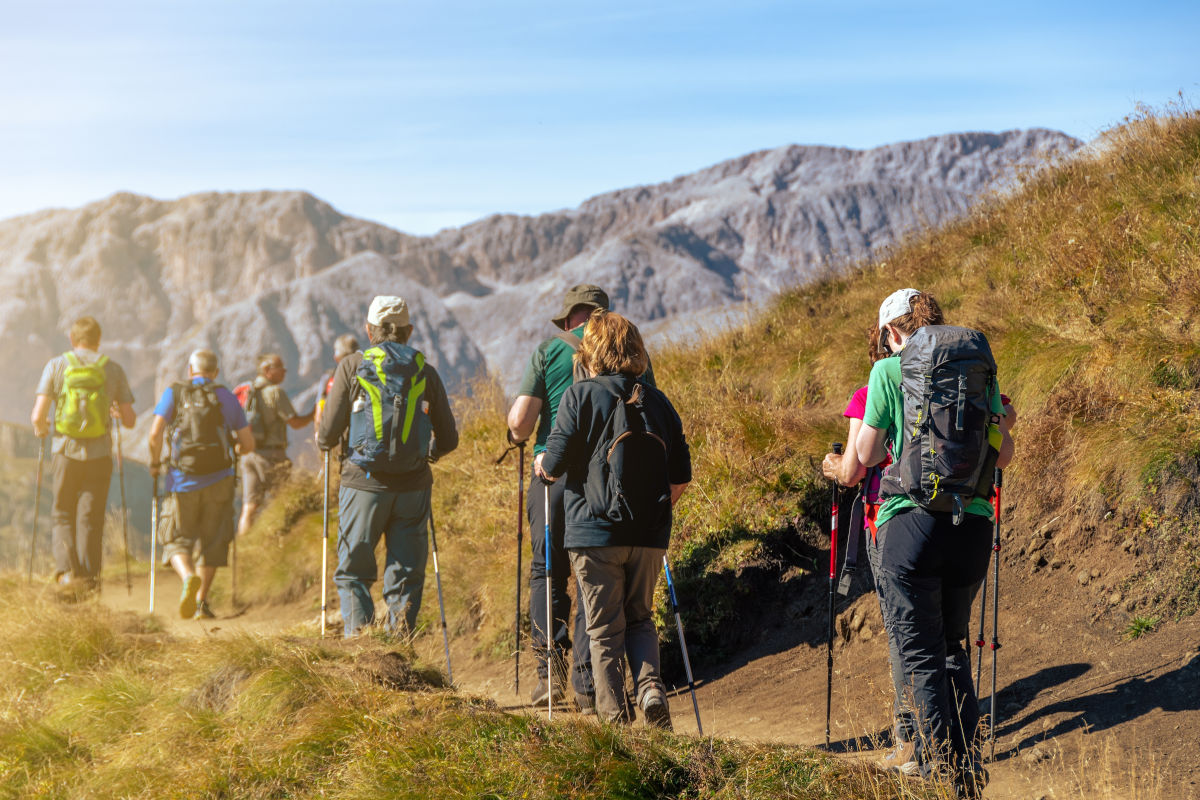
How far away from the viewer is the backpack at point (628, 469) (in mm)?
4246

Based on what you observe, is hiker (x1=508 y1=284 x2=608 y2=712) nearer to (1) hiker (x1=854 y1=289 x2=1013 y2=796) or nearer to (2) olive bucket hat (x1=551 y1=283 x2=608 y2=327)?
(2) olive bucket hat (x1=551 y1=283 x2=608 y2=327)

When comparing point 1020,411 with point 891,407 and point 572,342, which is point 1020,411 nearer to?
point 891,407

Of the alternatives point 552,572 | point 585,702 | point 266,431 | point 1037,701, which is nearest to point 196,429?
point 266,431

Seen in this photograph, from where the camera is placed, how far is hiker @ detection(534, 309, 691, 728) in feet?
14.0

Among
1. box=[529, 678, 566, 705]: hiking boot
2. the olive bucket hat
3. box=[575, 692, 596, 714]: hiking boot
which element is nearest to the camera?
box=[575, 692, 596, 714]: hiking boot

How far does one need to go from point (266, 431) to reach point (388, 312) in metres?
6.56

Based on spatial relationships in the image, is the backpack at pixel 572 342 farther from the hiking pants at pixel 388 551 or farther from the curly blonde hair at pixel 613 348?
the hiking pants at pixel 388 551

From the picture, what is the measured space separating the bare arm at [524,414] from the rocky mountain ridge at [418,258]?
63.9m

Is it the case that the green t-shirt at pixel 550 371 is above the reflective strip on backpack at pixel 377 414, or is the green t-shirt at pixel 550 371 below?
above

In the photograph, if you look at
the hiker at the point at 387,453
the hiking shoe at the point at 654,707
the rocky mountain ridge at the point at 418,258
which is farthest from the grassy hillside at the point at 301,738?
the rocky mountain ridge at the point at 418,258

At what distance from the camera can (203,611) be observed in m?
9.05

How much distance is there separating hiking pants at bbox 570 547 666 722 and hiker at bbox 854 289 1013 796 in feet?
3.62

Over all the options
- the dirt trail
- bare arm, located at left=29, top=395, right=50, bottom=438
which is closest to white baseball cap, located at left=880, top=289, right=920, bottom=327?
the dirt trail

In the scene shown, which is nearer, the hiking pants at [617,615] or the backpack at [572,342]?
the hiking pants at [617,615]
